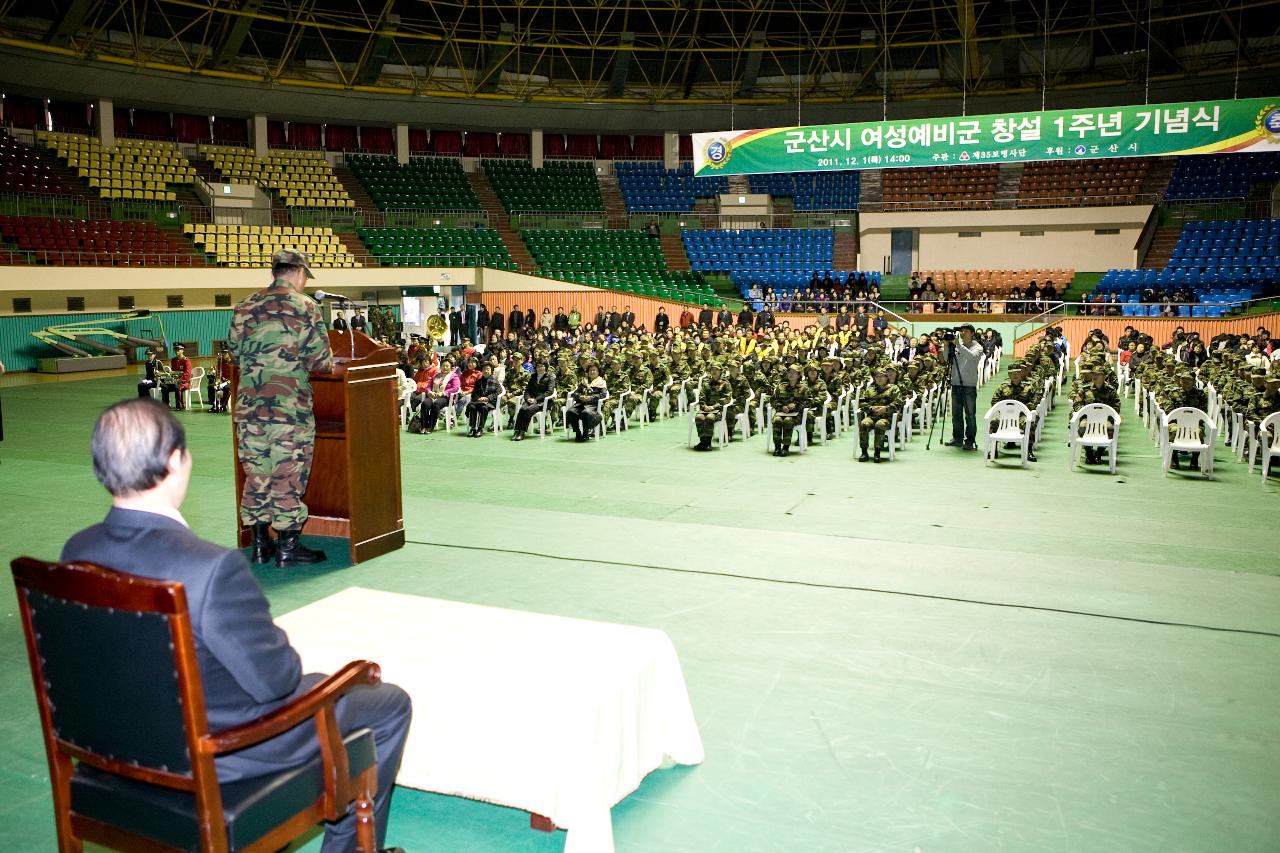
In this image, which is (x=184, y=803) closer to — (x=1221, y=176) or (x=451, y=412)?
(x=451, y=412)

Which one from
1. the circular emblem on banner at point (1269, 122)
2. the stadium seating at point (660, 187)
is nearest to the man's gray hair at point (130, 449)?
the circular emblem on banner at point (1269, 122)

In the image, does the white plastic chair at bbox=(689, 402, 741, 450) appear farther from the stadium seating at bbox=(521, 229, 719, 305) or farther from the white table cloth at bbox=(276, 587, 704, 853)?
the stadium seating at bbox=(521, 229, 719, 305)

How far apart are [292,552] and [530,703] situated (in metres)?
3.72

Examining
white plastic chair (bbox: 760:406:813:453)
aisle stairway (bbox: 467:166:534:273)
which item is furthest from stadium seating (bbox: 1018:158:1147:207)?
white plastic chair (bbox: 760:406:813:453)

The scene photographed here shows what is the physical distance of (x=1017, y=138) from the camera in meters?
21.8

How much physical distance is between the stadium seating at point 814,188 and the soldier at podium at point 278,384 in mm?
37476

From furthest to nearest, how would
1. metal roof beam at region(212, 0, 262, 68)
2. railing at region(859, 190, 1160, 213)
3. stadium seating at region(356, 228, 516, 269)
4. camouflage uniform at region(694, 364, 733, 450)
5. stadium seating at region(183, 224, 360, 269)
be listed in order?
railing at region(859, 190, 1160, 213), stadium seating at region(356, 228, 516, 269), metal roof beam at region(212, 0, 262, 68), stadium seating at region(183, 224, 360, 269), camouflage uniform at region(694, 364, 733, 450)

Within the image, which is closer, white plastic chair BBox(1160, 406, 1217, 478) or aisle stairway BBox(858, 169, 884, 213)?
white plastic chair BBox(1160, 406, 1217, 478)

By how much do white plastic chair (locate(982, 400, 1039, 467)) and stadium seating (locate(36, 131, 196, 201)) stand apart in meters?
27.5

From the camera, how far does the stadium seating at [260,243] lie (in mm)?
29747

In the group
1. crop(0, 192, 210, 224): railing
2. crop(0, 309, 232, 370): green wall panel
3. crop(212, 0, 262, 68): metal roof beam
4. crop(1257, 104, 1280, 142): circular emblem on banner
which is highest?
crop(212, 0, 262, 68): metal roof beam

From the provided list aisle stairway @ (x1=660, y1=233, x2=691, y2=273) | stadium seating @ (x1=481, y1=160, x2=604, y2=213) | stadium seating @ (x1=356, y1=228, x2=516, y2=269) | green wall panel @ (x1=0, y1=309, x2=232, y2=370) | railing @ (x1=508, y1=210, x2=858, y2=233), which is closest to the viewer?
green wall panel @ (x1=0, y1=309, x2=232, y2=370)

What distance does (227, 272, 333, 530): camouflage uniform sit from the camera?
5816 mm

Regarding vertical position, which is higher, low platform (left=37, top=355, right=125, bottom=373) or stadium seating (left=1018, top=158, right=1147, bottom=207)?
stadium seating (left=1018, top=158, right=1147, bottom=207)
